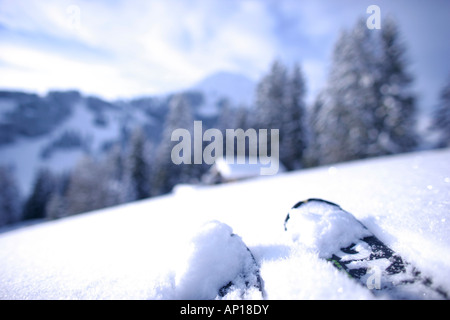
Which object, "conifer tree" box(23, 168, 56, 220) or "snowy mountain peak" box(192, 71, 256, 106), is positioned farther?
"snowy mountain peak" box(192, 71, 256, 106)

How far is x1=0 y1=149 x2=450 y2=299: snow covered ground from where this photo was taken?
148 cm

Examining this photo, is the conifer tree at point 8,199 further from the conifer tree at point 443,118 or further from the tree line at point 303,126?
the conifer tree at point 443,118

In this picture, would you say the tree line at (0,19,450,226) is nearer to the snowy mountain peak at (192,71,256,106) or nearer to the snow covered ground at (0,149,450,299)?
the snow covered ground at (0,149,450,299)

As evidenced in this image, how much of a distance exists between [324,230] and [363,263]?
0.35 metres

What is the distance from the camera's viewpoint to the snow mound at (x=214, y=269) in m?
1.53

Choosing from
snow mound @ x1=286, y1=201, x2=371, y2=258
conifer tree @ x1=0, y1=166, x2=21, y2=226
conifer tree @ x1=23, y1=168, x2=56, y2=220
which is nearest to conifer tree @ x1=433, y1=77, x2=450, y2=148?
snow mound @ x1=286, y1=201, x2=371, y2=258

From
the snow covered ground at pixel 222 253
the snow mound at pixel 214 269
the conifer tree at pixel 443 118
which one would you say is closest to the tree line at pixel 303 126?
the conifer tree at pixel 443 118

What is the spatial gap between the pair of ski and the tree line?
53.3 feet

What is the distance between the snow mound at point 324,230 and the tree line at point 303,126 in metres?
16.2

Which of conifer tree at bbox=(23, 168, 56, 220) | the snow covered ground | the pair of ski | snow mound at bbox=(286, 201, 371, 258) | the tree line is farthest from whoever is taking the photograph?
conifer tree at bbox=(23, 168, 56, 220)

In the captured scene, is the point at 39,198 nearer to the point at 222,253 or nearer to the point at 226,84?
the point at 222,253

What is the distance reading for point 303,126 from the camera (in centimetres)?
2484

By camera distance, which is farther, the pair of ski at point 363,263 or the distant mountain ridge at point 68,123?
the distant mountain ridge at point 68,123
